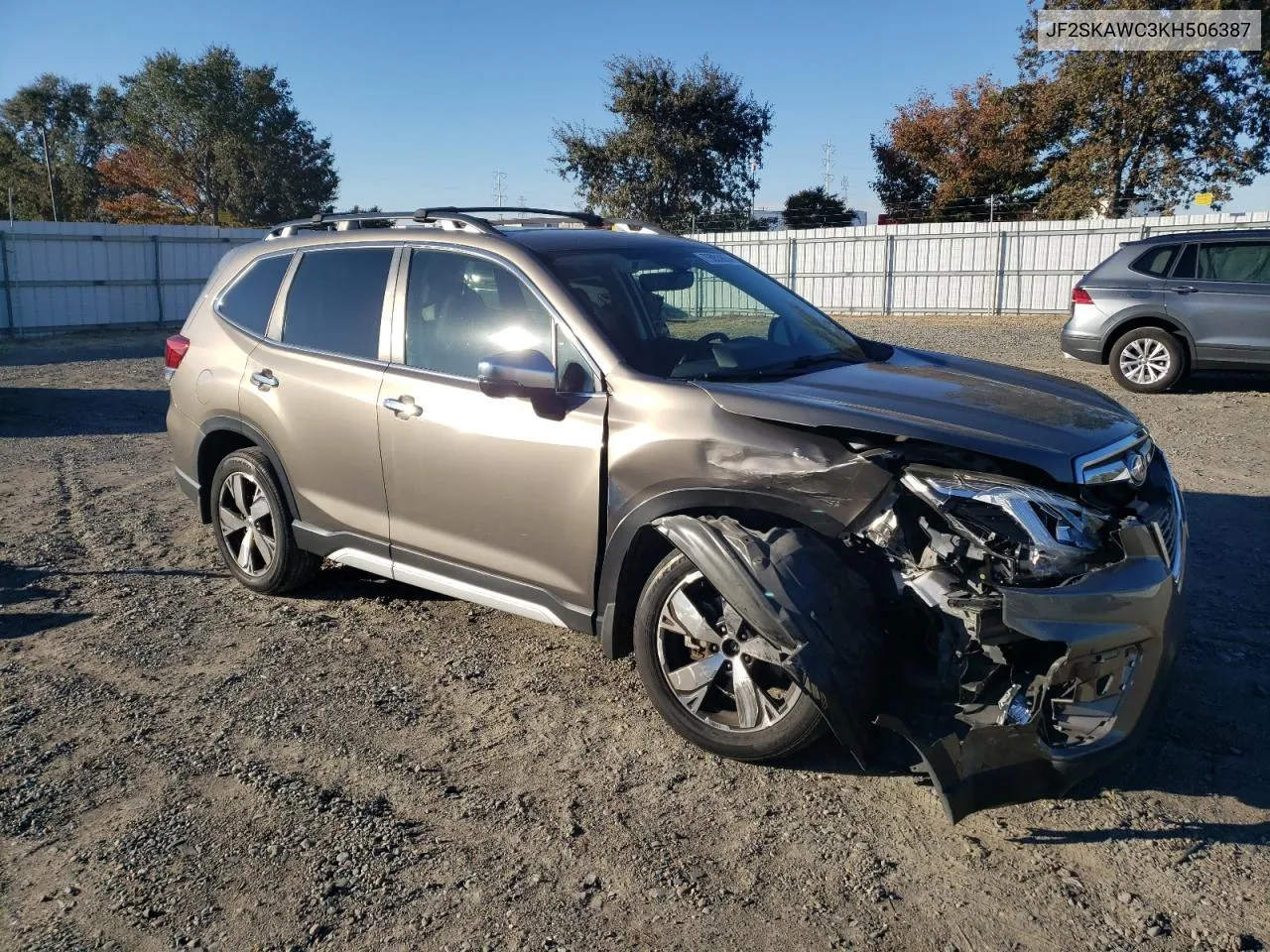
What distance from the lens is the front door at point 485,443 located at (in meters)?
3.90

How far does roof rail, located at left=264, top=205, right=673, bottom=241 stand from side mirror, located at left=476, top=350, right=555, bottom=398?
81cm

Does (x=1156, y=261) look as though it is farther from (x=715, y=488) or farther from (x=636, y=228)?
(x=715, y=488)

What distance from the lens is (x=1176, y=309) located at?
434 inches

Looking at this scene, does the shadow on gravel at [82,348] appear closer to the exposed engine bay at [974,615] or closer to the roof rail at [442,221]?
the roof rail at [442,221]

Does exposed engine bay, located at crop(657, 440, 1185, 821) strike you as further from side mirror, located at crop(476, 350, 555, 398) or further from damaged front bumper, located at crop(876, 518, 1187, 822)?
side mirror, located at crop(476, 350, 555, 398)

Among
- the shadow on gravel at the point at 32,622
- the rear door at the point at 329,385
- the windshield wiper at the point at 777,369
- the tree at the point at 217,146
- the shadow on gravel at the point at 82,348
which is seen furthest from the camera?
the tree at the point at 217,146

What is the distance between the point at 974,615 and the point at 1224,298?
960 centimetres

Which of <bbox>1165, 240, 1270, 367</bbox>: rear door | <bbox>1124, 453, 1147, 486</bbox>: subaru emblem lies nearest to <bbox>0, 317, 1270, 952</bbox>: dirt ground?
<bbox>1124, 453, 1147, 486</bbox>: subaru emblem

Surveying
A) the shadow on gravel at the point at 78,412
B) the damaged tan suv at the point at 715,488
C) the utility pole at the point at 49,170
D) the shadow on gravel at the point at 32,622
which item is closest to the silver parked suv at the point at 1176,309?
the damaged tan suv at the point at 715,488

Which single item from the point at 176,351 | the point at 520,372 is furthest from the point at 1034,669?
the point at 176,351

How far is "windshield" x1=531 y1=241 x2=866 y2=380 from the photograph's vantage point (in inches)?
160

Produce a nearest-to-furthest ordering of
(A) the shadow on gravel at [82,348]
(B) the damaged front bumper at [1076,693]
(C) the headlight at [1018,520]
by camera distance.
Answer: (B) the damaged front bumper at [1076,693] → (C) the headlight at [1018,520] → (A) the shadow on gravel at [82,348]

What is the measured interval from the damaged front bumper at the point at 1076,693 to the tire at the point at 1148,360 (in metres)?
9.12

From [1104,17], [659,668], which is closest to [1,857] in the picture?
[659,668]
